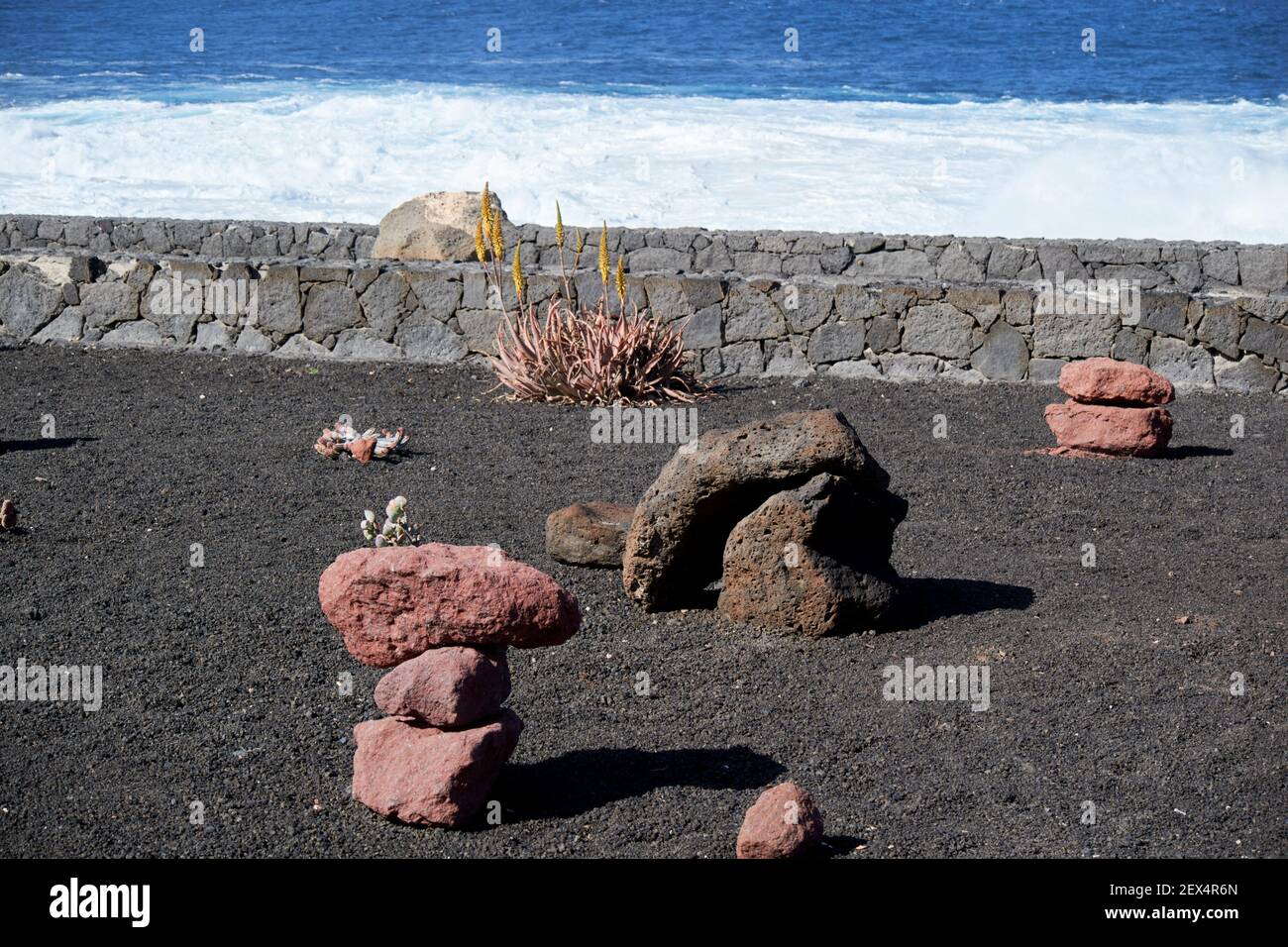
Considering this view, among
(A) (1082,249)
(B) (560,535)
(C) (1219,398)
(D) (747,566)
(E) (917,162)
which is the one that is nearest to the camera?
(D) (747,566)

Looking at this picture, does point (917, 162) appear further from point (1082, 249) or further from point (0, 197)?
point (0, 197)

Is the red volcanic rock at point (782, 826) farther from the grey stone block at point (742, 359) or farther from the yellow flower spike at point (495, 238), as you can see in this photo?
the grey stone block at point (742, 359)

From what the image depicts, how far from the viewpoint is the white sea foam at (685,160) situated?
22516 millimetres

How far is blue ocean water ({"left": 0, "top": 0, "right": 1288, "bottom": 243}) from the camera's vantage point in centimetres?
2350

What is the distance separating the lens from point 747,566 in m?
5.23

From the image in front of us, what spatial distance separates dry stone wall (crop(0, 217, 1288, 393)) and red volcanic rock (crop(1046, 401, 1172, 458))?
2.09 meters

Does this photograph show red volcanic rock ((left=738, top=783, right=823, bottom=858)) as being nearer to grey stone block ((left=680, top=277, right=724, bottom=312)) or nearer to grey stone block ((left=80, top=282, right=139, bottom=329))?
grey stone block ((left=680, top=277, right=724, bottom=312))

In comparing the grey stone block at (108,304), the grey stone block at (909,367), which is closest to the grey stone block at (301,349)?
the grey stone block at (108,304)

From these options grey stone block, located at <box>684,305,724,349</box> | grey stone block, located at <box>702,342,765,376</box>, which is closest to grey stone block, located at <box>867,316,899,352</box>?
grey stone block, located at <box>702,342,765,376</box>

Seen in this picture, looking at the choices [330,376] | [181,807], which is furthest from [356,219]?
[181,807]

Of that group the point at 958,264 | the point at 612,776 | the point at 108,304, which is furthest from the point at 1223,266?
the point at 612,776

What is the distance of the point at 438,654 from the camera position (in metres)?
3.83

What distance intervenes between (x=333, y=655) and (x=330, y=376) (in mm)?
5359

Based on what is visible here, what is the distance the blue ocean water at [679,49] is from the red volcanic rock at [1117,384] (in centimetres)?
2648
